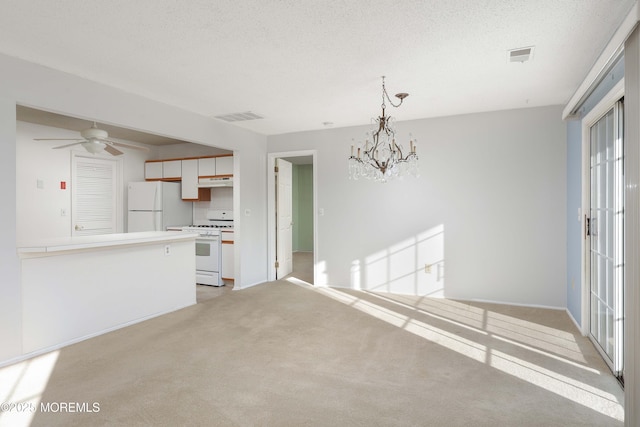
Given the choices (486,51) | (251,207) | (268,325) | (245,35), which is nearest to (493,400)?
(268,325)

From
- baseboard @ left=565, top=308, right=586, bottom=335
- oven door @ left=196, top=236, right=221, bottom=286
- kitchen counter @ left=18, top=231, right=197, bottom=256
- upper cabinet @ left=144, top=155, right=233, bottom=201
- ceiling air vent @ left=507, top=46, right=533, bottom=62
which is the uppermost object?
ceiling air vent @ left=507, top=46, right=533, bottom=62

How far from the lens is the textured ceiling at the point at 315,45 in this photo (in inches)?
88.1

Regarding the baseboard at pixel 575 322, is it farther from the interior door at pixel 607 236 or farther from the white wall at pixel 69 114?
the white wall at pixel 69 114

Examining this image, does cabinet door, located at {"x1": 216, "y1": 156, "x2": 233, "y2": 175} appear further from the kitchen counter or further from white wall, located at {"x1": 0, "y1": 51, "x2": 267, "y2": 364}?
the kitchen counter

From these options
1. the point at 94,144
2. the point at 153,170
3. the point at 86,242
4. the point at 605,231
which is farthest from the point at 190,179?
the point at 605,231

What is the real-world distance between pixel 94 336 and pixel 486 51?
14.3ft

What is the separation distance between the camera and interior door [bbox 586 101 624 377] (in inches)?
104

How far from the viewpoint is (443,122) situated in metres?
4.88

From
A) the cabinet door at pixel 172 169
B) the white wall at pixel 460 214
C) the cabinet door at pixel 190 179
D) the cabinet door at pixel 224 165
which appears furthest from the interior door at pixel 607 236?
the cabinet door at pixel 172 169

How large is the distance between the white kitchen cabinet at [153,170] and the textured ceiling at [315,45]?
274 cm

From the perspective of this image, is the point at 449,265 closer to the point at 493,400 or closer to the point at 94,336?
the point at 493,400

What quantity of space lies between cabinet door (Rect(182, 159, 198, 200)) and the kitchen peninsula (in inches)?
70.1

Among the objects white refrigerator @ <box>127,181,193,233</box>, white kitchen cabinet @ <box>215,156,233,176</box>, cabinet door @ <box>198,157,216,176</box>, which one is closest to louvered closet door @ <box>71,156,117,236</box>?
white refrigerator @ <box>127,181,193,233</box>

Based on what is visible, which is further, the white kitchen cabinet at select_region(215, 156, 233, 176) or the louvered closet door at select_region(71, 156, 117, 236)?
the white kitchen cabinet at select_region(215, 156, 233, 176)
